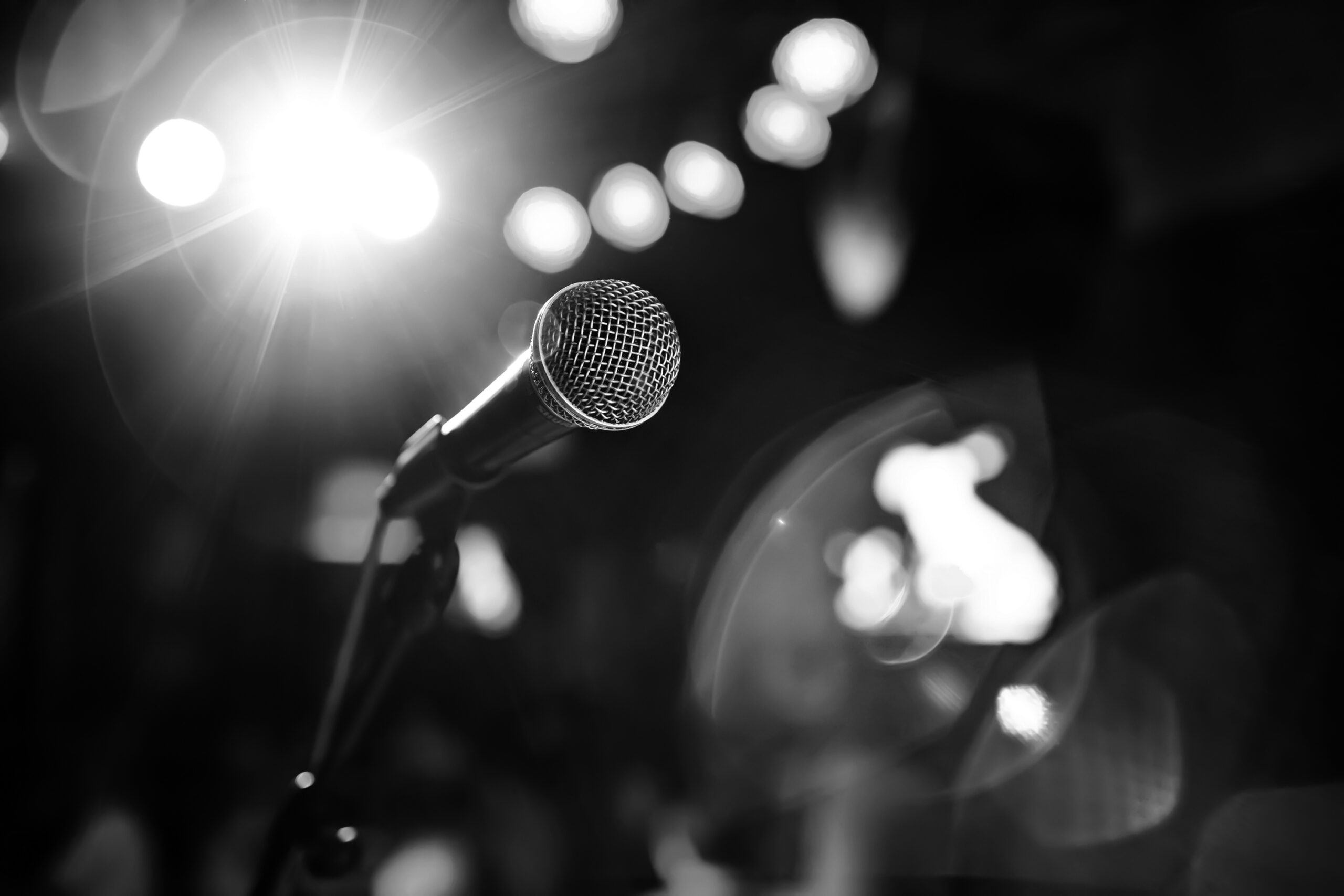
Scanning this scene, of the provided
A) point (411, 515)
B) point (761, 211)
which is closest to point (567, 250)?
point (761, 211)

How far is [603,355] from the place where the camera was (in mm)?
513

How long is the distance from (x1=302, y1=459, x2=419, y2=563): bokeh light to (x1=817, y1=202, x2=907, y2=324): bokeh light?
4.89 ft

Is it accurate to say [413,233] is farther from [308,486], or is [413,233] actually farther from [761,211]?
[761,211]

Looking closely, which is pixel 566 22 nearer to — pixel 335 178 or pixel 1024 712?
pixel 335 178

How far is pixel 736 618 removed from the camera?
8.11 ft

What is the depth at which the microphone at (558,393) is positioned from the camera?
1.62 feet

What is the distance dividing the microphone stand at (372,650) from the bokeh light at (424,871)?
155 centimetres

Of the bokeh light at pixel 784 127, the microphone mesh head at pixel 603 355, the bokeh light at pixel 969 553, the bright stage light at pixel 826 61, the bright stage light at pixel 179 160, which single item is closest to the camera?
the microphone mesh head at pixel 603 355

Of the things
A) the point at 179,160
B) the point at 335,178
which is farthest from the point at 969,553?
the point at 179,160

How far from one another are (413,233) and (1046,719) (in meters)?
2.08

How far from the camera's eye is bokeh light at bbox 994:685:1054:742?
80.7 inches

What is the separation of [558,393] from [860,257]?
2.02 meters

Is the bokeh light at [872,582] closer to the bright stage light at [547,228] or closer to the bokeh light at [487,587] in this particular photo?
the bokeh light at [487,587]

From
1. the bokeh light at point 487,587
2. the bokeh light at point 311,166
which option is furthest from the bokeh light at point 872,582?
the bokeh light at point 311,166
